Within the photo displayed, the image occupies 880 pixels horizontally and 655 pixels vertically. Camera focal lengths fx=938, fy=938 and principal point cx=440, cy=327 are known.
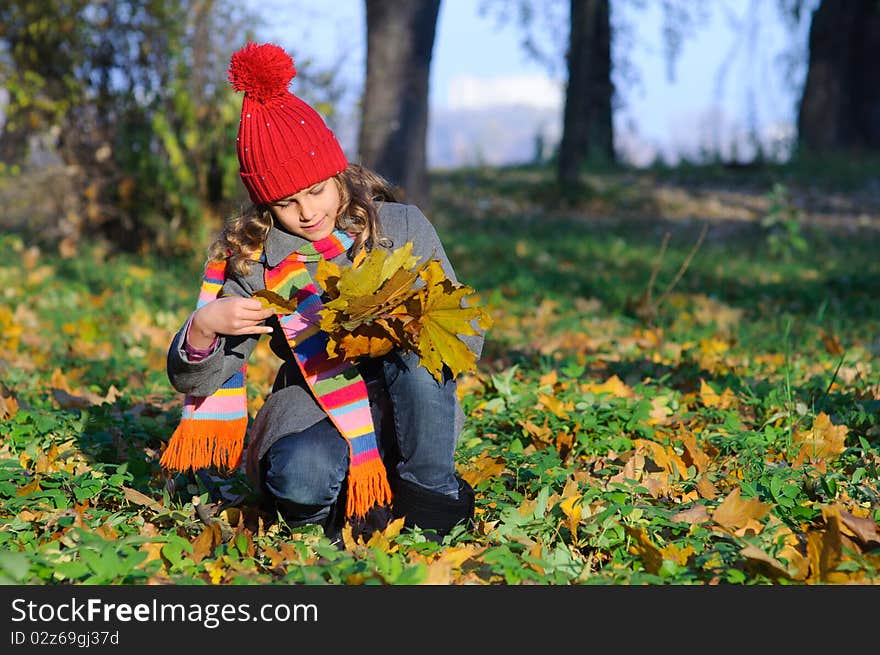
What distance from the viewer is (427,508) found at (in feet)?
8.39

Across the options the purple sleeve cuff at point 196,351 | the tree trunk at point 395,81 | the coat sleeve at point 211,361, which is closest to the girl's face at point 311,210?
the coat sleeve at point 211,361

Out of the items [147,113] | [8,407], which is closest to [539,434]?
[8,407]

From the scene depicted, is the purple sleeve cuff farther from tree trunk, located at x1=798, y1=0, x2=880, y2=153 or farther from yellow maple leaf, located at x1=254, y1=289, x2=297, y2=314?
tree trunk, located at x1=798, y1=0, x2=880, y2=153

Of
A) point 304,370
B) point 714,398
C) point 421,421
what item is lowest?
point 714,398

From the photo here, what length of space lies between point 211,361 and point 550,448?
3.95 feet

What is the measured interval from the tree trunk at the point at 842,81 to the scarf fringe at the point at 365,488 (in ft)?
47.6

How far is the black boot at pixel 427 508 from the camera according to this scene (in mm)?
2551

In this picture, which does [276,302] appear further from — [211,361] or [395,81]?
[395,81]

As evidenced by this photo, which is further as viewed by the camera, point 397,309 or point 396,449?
point 396,449

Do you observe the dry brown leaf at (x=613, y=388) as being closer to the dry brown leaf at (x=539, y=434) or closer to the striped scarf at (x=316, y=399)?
the dry brown leaf at (x=539, y=434)

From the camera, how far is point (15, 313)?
18.4 feet

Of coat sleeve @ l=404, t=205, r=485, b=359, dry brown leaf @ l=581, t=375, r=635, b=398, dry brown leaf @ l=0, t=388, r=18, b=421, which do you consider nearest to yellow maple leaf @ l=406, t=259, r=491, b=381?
coat sleeve @ l=404, t=205, r=485, b=359
